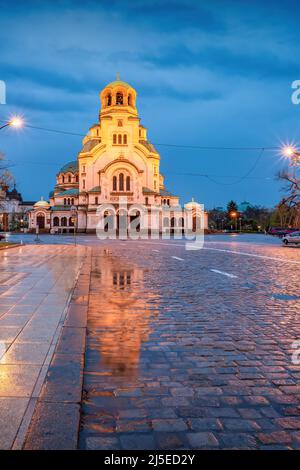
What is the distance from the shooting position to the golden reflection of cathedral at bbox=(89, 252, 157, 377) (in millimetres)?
5168

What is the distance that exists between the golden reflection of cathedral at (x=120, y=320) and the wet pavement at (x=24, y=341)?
639 mm

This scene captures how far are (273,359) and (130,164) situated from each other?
7483 centimetres

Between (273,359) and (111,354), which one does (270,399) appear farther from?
(111,354)

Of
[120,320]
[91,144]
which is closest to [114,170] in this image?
[91,144]

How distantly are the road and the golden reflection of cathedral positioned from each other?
0.05ft

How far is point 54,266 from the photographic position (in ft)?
51.1

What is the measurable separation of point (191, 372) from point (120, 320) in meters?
2.75

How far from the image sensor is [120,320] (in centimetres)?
726

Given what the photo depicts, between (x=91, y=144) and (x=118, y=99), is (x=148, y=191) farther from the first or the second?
(x=118, y=99)

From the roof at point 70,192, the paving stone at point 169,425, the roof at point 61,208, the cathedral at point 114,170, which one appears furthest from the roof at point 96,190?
the paving stone at point 169,425

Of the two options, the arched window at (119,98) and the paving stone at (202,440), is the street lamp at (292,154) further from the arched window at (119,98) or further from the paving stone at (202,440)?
the arched window at (119,98)

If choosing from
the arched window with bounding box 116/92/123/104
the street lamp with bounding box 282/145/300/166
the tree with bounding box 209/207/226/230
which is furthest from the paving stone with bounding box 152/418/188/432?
the tree with bounding box 209/207/226/230

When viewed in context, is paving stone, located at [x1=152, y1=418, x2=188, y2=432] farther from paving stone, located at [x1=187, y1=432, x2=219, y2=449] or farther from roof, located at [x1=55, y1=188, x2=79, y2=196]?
roof, located at [x1=55, y1=188, x2=79, y2=196]

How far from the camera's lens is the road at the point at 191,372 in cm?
330
